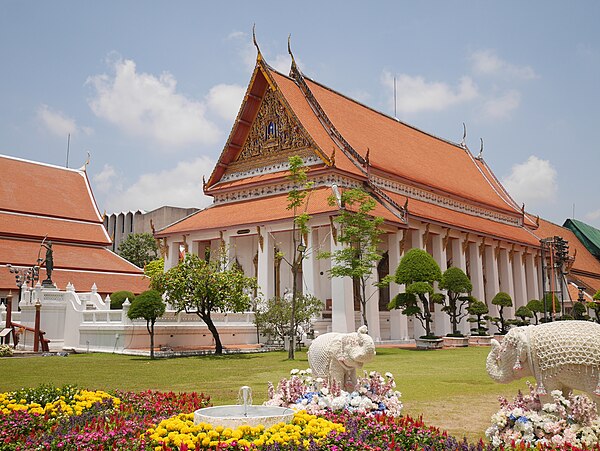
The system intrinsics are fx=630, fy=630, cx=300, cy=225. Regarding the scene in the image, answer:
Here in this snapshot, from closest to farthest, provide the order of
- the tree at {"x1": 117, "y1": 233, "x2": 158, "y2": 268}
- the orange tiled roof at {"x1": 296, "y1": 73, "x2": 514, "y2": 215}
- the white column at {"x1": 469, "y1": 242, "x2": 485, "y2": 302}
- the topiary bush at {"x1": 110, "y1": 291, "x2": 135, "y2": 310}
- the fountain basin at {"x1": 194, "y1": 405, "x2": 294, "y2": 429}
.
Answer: the fountain basin at {"x1": 194, "y1": 405, "x2": 294, "y2": 429}
the topiary bush at {"x1": 110, "y1": 291, "x2": 135, "y2": 310}
the orange tiled roof at {"x1": 296, "y1": 73, "x2": 514, "y2": 215}
the white column at {"x1": 469, "y1": 242, "x2": 485, "y2": 302}
the tree at {"x1": 117, "y1": 233, "x2": 158, "y2": 268}

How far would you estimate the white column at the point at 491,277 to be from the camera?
29938 millimetres

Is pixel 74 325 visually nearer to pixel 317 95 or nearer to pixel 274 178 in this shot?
pixel 274 178

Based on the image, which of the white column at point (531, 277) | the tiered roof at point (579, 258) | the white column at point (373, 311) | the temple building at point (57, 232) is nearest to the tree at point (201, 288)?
the white column at point (373, 311)

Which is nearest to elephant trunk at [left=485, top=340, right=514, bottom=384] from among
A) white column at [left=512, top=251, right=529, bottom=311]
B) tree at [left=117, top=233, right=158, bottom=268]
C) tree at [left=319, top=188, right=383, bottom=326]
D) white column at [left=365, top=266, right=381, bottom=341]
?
tree at [left=319, top=188, right=383, bottom=326]

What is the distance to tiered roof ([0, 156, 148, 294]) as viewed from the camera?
1068 inches

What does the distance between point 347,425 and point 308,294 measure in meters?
15.2

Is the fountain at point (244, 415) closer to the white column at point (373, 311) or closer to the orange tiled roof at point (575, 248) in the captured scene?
the white column at point (373, 311)

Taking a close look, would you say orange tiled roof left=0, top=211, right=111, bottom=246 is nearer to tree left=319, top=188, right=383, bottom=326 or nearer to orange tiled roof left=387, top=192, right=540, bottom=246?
orange tiled roof left=387, top=192, right=540, bottom=246

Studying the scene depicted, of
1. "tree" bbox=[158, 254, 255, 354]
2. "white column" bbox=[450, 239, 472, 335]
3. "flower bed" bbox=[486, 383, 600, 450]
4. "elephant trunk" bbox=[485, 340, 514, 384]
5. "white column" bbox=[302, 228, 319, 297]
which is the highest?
"white column" bbox=[450, 239, 472, 335]

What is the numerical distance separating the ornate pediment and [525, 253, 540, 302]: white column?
651 inches

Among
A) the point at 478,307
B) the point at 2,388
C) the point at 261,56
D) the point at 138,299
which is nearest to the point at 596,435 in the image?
the point at 2,388

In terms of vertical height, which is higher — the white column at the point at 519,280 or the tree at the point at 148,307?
the white column at the point at 519,280

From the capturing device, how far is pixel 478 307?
22.4 meters

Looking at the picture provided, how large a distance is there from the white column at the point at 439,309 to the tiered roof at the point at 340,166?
1.02m
